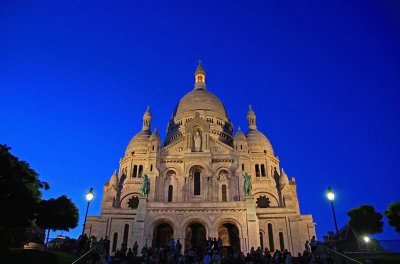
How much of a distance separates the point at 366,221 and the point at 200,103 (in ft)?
103

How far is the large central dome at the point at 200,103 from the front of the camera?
57312 mm

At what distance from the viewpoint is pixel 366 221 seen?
50125 mm

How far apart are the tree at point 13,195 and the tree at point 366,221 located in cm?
4364

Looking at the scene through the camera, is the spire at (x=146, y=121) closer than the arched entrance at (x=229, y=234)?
No

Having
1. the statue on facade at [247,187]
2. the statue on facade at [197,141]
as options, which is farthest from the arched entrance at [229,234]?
the statue on facade at [197,141]

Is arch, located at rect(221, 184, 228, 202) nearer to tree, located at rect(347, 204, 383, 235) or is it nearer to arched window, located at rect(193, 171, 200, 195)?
arched window, located at rect(193, 171, 200, 195)

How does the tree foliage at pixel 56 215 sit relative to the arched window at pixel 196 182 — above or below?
below

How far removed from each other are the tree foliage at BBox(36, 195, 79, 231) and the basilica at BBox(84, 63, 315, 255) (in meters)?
3.70

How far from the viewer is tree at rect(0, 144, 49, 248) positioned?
1069 inches

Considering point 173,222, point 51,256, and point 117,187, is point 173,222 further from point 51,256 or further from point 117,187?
point 117,187

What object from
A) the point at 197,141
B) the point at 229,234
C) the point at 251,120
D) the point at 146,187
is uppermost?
the point at 251,120

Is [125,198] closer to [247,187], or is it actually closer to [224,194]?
[224,194]

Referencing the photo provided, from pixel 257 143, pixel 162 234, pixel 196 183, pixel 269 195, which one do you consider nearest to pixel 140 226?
pixel 162 234

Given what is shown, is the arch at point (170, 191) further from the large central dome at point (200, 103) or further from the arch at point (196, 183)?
the large central dome at point (200, 103)
